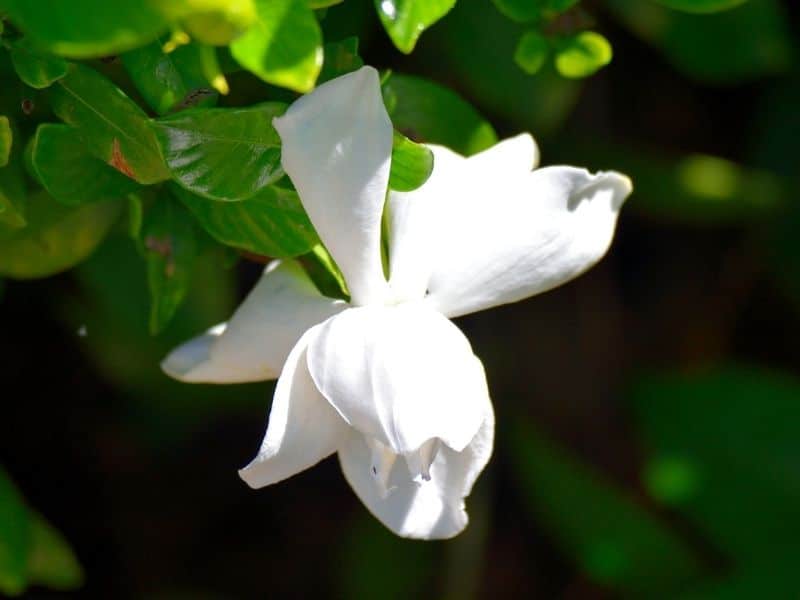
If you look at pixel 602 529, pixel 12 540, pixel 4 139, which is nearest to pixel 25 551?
pixel 12 540

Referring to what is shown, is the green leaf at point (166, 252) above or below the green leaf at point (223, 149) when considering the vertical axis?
below

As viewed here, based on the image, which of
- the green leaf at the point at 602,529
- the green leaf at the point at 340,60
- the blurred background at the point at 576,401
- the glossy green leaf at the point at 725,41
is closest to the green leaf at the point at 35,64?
the green leaf at the point at 340,60

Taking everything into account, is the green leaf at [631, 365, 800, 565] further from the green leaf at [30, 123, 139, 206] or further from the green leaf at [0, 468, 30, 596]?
the green leaf at [30, 123, 139, 206]

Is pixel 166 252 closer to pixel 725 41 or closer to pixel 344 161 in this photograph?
pixel 344 161

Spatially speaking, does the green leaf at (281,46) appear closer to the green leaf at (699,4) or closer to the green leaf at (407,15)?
the green leaf at (407,15)

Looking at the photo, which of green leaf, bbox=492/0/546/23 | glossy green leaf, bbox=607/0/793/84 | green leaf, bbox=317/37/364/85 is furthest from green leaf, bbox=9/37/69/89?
glossy green leaf, bbox=607/0/793/84
